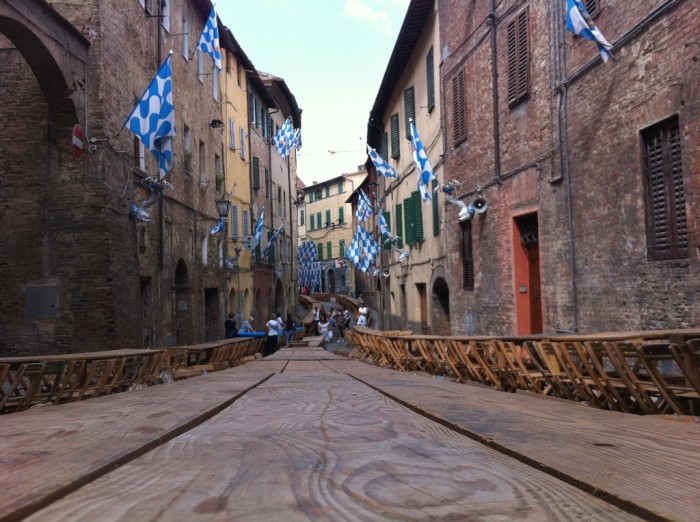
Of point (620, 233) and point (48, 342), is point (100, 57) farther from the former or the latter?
point (620, 233)

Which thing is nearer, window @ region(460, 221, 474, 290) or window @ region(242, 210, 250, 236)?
window @ region(460, 221, 474, 290)

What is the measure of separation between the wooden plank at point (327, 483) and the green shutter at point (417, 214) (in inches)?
763

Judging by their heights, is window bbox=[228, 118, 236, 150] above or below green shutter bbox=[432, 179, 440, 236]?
above

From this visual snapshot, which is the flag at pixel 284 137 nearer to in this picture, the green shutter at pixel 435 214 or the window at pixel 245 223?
the window at pixel 245 223

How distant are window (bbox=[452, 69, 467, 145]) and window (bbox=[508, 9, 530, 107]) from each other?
3.06 meters

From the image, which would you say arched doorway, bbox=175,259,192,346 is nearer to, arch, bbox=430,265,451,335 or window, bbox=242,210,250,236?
arch, bbox=430,265,451,335

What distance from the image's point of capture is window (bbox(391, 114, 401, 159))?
2556 centimetres

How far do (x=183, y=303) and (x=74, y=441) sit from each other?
17.5 metres

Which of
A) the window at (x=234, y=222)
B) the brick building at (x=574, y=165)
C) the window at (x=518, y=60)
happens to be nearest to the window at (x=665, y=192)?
the brick building at (x=574, y=165)

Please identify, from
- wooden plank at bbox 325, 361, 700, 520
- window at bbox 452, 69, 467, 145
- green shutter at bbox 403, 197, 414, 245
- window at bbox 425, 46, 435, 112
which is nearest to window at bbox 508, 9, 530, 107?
window at bbox 452, 69, 467, 145

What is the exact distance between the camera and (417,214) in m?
22.2

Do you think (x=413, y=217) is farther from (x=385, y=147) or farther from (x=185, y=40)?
Answer: (x=185, y=40)

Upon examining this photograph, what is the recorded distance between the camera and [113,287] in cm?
1317

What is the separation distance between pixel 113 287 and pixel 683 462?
12.6 meters
